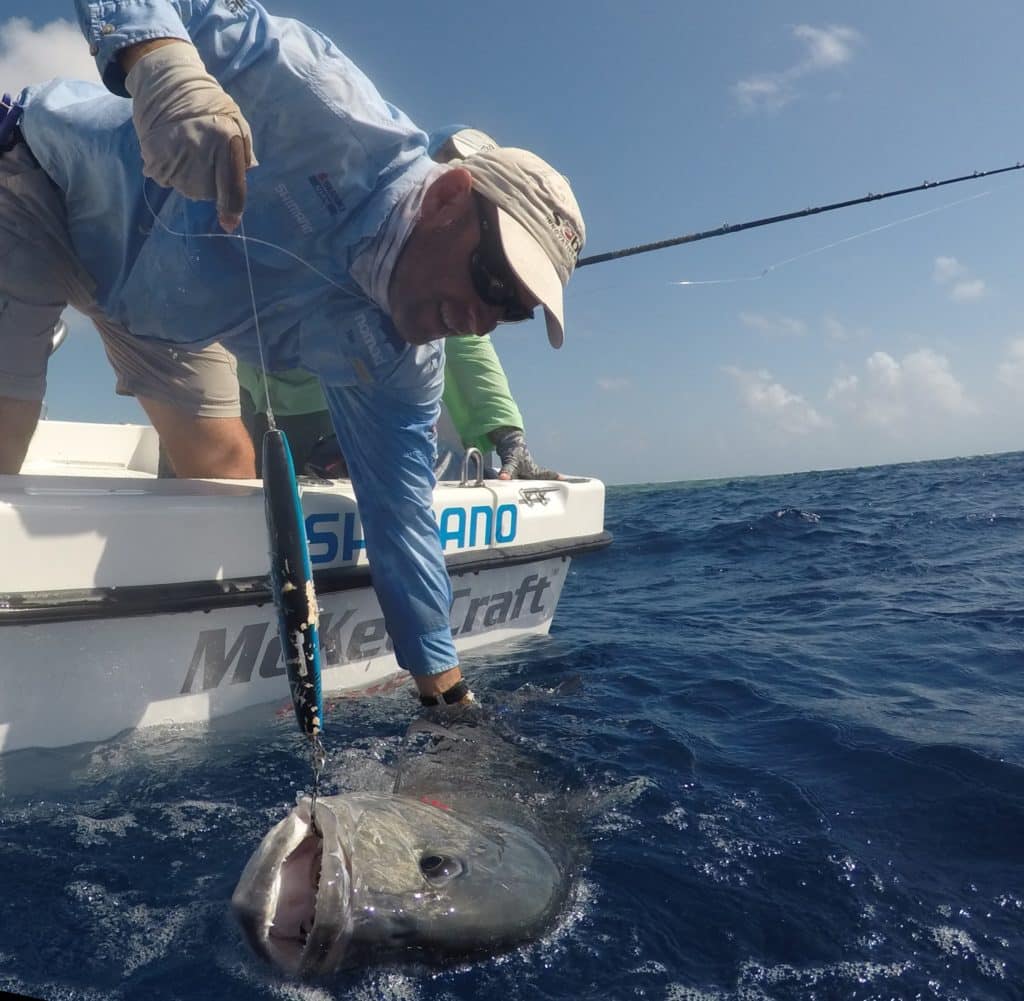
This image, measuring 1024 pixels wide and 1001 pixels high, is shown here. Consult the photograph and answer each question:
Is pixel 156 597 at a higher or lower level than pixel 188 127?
lower

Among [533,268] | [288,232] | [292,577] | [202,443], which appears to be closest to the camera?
[292,577]

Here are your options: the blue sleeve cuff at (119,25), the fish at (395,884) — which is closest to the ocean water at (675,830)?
the fish at (395,884)

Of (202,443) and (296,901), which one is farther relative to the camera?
(202,443)

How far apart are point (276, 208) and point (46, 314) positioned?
2.89ft

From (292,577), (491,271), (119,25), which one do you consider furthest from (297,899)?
(119,25)

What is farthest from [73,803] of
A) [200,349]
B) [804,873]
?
[804,873]

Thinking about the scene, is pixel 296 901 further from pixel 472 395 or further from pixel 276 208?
pixel 472 395

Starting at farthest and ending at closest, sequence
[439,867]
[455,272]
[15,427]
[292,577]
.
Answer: [15,427] → [455,272] → [292,577] → [439,867]

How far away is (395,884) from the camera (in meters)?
1.64

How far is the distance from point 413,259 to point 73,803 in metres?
1.70

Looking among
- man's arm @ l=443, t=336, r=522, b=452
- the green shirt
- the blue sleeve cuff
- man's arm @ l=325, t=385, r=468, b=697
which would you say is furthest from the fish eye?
man's arm @ l=443, t=336, r=522, b=452

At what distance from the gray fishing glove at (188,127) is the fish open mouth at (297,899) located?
140 centimetres

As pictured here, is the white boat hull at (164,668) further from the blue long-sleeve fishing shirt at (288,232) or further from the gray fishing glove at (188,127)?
the gray fishing glove at (188,127)

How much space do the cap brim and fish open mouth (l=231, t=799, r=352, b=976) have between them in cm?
139
